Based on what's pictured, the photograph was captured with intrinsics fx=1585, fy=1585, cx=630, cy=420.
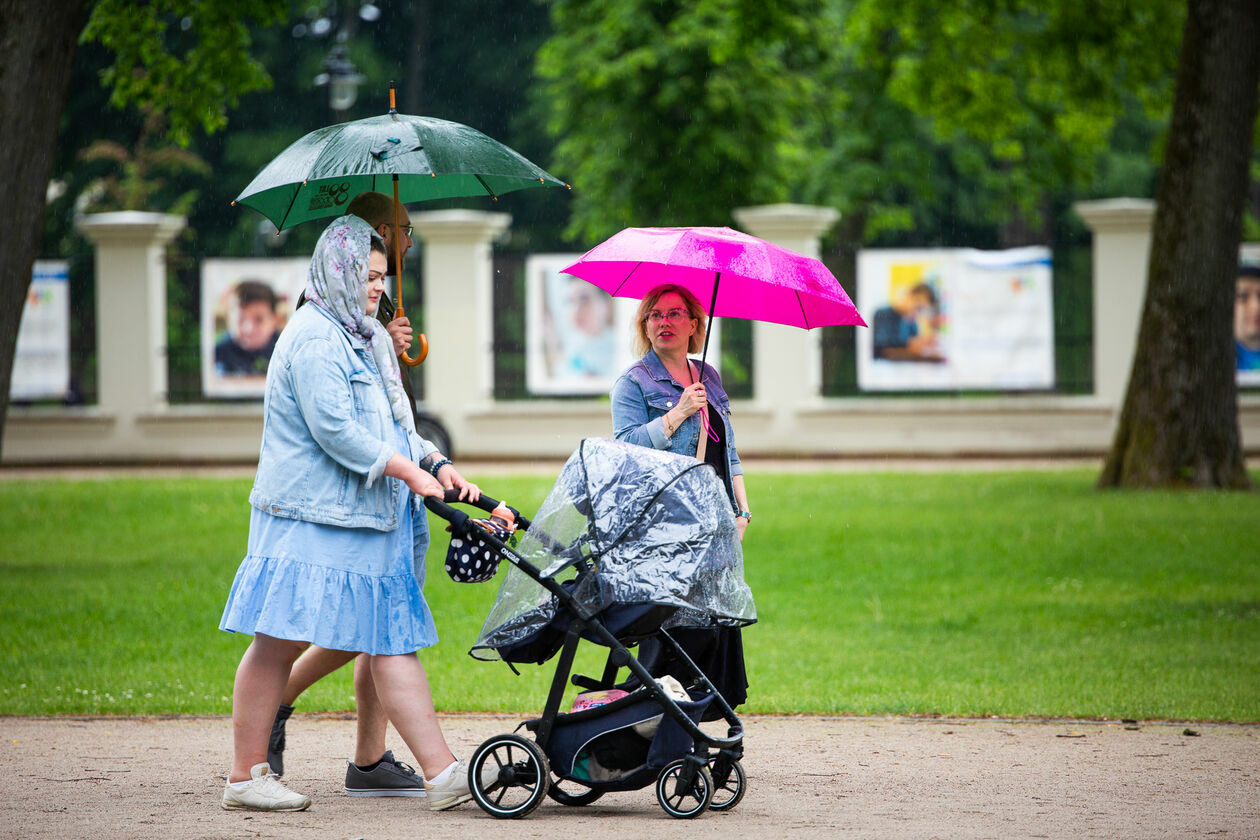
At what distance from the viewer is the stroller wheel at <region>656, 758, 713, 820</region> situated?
478cm

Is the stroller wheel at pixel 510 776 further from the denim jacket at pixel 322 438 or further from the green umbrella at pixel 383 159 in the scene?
the green umbrella at pixel 383 159

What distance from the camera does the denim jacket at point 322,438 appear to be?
4711mm

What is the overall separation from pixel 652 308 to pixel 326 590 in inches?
60.2

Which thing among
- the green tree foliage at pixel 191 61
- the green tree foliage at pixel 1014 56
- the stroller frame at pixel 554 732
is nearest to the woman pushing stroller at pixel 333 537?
the stroller frame at pixel 554 732

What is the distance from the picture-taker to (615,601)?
473 cm

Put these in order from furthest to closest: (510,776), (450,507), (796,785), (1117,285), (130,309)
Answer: (130,309)
(1117,285)
(796,785)
(510,776)
(450,507)

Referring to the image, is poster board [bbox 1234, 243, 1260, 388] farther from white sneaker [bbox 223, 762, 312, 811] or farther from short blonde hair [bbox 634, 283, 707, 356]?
white sneaker [bbox 223, 762, 312, 811]

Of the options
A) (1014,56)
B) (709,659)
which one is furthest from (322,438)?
(1014,56)

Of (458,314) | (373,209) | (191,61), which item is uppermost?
(191,61)

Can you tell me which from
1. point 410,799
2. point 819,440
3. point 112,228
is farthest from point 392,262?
point 112,228

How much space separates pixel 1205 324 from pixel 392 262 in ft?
36.0

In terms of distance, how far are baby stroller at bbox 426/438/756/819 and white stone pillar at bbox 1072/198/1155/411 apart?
1607cm

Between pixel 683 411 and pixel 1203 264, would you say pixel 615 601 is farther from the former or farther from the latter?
pixel 1203 264

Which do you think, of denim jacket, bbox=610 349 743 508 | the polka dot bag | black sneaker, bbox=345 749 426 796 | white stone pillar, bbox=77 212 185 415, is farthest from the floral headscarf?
white stone pillar, bbox=77 212 185 415
